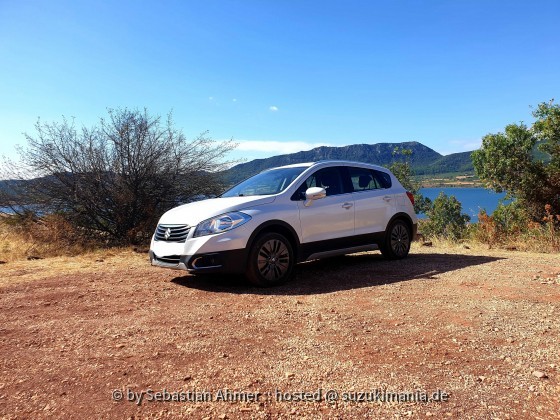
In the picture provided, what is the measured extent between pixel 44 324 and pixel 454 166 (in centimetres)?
18645

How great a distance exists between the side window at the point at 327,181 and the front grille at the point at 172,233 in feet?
5.90

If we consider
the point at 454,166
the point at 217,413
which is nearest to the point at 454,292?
the point at 217,413

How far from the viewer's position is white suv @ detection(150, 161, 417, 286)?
5570 mm

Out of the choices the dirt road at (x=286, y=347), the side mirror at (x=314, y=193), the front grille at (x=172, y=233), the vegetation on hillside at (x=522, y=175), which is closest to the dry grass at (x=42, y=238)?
the dirt road at (x=286, y=347)

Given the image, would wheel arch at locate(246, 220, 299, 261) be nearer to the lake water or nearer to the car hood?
the car hood

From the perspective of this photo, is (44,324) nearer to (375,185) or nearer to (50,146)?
(375,185)

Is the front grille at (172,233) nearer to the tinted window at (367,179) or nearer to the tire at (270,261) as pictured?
the tire at (270,261)

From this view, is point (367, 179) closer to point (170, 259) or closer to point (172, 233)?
point (172, 233)

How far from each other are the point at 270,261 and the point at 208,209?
1116 mm

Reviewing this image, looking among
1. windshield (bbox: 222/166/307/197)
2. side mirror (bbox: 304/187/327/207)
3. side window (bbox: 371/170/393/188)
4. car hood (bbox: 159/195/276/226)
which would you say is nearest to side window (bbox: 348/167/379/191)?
side window (bbox: 371/170/393/188)

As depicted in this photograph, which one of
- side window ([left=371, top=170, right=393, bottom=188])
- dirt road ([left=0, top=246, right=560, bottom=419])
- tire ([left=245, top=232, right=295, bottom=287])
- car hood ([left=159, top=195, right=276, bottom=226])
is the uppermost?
side window ([left=371, top=170, right=393, bottom=188])

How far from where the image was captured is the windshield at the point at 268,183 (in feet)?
21.5

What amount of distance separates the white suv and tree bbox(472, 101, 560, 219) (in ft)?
47.8

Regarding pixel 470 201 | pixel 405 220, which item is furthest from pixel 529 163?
pixel 470 201
